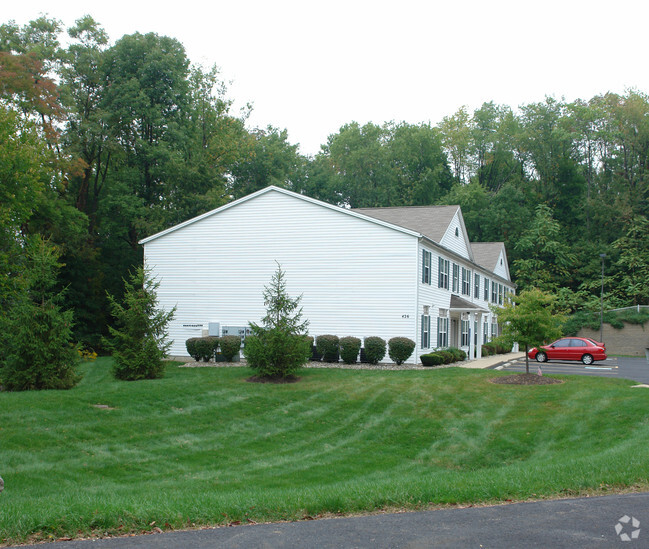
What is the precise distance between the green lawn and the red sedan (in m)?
12.5

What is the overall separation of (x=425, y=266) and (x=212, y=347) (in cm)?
→ 1024

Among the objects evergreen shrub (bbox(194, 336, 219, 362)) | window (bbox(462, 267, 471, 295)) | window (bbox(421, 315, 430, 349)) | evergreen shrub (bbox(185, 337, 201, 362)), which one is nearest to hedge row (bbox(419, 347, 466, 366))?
window (bbox(421, 315, 430, 349))

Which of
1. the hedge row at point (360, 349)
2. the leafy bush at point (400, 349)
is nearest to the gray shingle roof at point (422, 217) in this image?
the leafy bush at point (400, 349)

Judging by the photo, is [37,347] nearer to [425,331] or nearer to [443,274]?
[425,331]

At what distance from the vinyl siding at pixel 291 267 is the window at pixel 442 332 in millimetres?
4383

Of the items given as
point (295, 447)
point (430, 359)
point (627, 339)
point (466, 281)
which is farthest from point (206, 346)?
point (627, 339)

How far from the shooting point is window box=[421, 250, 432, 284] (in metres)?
27.7

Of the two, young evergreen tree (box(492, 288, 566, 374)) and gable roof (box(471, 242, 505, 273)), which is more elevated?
gable roof (box(471, 242, 505, 273))

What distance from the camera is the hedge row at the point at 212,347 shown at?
88.4 ft

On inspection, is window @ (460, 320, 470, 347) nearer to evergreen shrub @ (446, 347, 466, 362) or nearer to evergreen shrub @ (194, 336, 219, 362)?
evergreen shrub @ (446, 347, 466, 362)

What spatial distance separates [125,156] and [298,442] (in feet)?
116

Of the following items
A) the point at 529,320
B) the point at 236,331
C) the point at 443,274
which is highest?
the point at 443,274

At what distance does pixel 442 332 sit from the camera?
104 feet

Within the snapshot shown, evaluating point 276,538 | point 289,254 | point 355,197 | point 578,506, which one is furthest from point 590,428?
point 355,197
